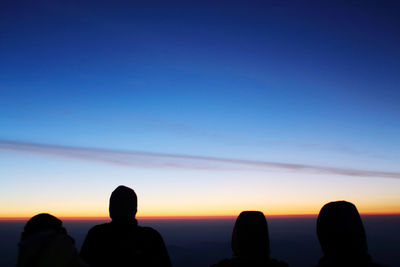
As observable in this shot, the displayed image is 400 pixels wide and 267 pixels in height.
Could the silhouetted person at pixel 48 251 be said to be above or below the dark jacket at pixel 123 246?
above

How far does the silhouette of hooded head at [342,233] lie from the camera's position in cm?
363

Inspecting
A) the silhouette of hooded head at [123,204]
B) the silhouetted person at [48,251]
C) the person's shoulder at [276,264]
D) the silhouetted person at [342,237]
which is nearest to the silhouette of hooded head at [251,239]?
the person's shoulder at [276,264]

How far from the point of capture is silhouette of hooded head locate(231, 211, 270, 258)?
175 inches

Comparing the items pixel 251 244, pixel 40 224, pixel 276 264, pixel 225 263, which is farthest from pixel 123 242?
pixel 276 264

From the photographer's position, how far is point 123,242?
4.80 metres

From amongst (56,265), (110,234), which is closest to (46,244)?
Answer: (56,265)

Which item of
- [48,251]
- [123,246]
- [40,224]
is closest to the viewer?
[48,251]

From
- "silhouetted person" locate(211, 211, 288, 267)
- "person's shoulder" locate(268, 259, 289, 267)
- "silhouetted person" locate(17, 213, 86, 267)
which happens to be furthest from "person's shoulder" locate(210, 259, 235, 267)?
"silhouetted person" locate(17, 213, 86, 267)

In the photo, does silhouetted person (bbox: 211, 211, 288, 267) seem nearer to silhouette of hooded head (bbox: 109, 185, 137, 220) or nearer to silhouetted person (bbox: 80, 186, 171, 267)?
silhouetted person (bbox: 80, 186, 171, 267)

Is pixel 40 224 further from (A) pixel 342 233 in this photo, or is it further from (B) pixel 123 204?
(A) pixel 342 233

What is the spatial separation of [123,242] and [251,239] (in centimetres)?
190

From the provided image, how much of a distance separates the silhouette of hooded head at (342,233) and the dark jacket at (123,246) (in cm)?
240

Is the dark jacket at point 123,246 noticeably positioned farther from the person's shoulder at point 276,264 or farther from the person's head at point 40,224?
the person's shoulder at point 276,264

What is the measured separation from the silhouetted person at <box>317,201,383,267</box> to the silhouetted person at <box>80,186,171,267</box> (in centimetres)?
243
